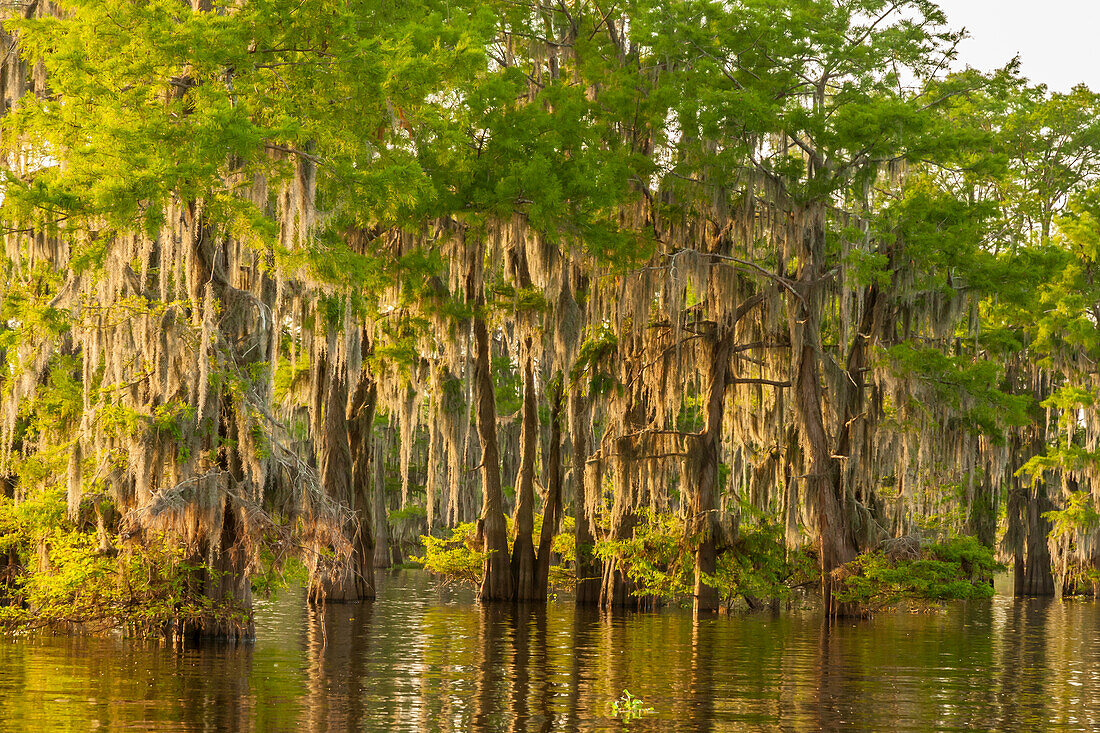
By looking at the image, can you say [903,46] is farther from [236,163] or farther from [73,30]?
[73,30]

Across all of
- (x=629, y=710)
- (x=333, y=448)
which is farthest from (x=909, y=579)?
(x=629, y=710)

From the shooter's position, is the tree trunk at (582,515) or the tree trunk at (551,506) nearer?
the tree trunk at (582,515)

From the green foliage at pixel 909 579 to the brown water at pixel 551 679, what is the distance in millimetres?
1277

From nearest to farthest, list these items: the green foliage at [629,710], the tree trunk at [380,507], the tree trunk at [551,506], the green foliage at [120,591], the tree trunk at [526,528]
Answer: the green foliage at [629,710], the green foliage at [120,591], the tree trunk at [526,528], the tree trunk at [551,506], the tree trunk at [380,507]

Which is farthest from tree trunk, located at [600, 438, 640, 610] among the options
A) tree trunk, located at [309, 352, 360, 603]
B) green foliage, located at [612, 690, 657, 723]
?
green foliage, located at [612, 690, 657, 723]

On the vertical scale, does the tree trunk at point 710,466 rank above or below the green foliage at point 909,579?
above

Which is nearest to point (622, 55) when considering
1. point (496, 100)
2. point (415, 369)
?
point (496, 100)

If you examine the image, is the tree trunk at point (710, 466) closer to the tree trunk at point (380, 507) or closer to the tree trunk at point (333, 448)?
the tree trunk at point (333, 448)

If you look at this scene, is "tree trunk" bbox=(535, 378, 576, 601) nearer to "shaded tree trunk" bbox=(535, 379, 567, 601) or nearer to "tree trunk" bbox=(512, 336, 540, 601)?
"shaded tree trunk" bbox=(535, 379, 567, 601)

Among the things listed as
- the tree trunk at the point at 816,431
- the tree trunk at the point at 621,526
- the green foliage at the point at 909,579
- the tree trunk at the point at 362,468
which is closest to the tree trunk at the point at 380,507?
the tree trunk at the point at 362,468

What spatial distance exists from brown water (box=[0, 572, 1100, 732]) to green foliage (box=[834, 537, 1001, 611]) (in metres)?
1.28

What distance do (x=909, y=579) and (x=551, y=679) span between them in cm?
1381

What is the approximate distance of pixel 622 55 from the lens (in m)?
28.7

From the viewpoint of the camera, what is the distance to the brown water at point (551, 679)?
1183cm
